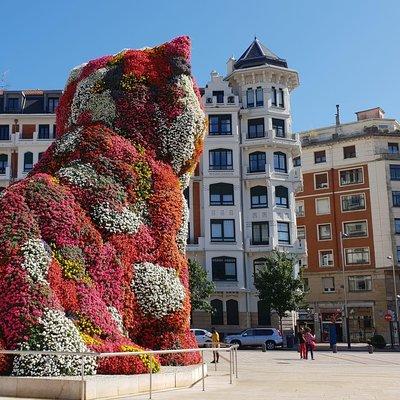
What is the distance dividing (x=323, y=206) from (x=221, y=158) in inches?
748

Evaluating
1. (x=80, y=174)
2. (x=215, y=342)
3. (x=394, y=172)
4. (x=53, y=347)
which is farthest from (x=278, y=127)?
(x=53, y=347)

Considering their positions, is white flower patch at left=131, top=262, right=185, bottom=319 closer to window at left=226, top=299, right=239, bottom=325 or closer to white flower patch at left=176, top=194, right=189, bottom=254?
white flower patch at left=176, top=194, right=189, bottom=254

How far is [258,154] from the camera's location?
56.8 meters

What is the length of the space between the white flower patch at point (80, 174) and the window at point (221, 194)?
38340 millimetres

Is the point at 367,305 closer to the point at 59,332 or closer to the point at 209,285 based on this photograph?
the point at 209,285

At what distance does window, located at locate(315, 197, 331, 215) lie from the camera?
7012 cm

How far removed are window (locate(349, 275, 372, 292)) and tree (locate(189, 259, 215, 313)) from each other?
21615mm

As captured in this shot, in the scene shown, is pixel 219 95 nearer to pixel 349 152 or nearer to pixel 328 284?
pixel 349 152

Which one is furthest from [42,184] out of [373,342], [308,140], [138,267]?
[308,140]

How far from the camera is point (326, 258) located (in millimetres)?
68625

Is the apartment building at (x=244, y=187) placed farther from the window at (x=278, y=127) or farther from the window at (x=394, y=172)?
the window at (x=394, y=172)

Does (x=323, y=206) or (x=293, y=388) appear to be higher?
(x=323, y=206)

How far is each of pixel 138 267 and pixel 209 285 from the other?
33.7 meters

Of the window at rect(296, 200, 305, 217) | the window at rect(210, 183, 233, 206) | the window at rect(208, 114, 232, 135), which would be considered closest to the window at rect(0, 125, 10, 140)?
the window at rect(208, 114, 232, 135)
